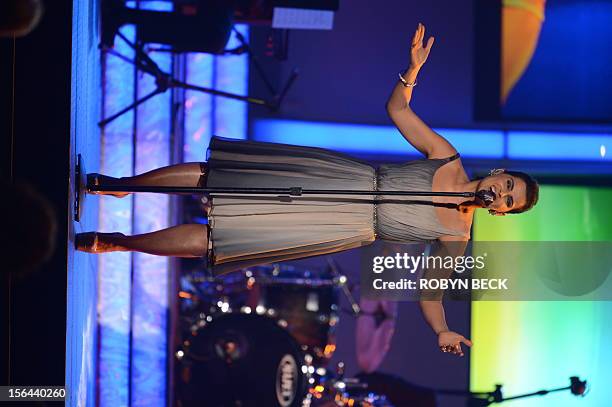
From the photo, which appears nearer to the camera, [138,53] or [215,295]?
[138,53]

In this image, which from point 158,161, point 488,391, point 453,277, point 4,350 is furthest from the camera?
point 488,391

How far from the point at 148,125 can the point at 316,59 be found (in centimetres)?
174

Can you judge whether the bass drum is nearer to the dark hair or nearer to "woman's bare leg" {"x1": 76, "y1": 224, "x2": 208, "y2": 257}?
"woman's bare leg" {"x1": 76, "y1": 224, "x2": 208, "y2": 257}

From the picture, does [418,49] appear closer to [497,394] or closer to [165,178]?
[165,178]

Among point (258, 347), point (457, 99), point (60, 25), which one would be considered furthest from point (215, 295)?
point (60, 25)

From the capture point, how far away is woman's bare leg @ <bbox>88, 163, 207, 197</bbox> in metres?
3.25

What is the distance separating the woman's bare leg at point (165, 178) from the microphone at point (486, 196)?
1.00 m

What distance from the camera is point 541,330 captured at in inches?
258

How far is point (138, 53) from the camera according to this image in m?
4.93

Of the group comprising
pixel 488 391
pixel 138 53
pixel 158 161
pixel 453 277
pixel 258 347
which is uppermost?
pixel 138 53

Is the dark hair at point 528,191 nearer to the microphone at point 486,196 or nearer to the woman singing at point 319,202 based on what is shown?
the woman singing at point 319,202

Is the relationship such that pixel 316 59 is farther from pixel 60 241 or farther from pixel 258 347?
pixel 60 241

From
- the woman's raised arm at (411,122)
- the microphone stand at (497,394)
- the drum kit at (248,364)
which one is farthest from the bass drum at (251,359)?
the woman's raised arm at (411,122)

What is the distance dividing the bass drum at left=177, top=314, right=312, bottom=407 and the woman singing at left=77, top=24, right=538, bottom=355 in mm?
1679
